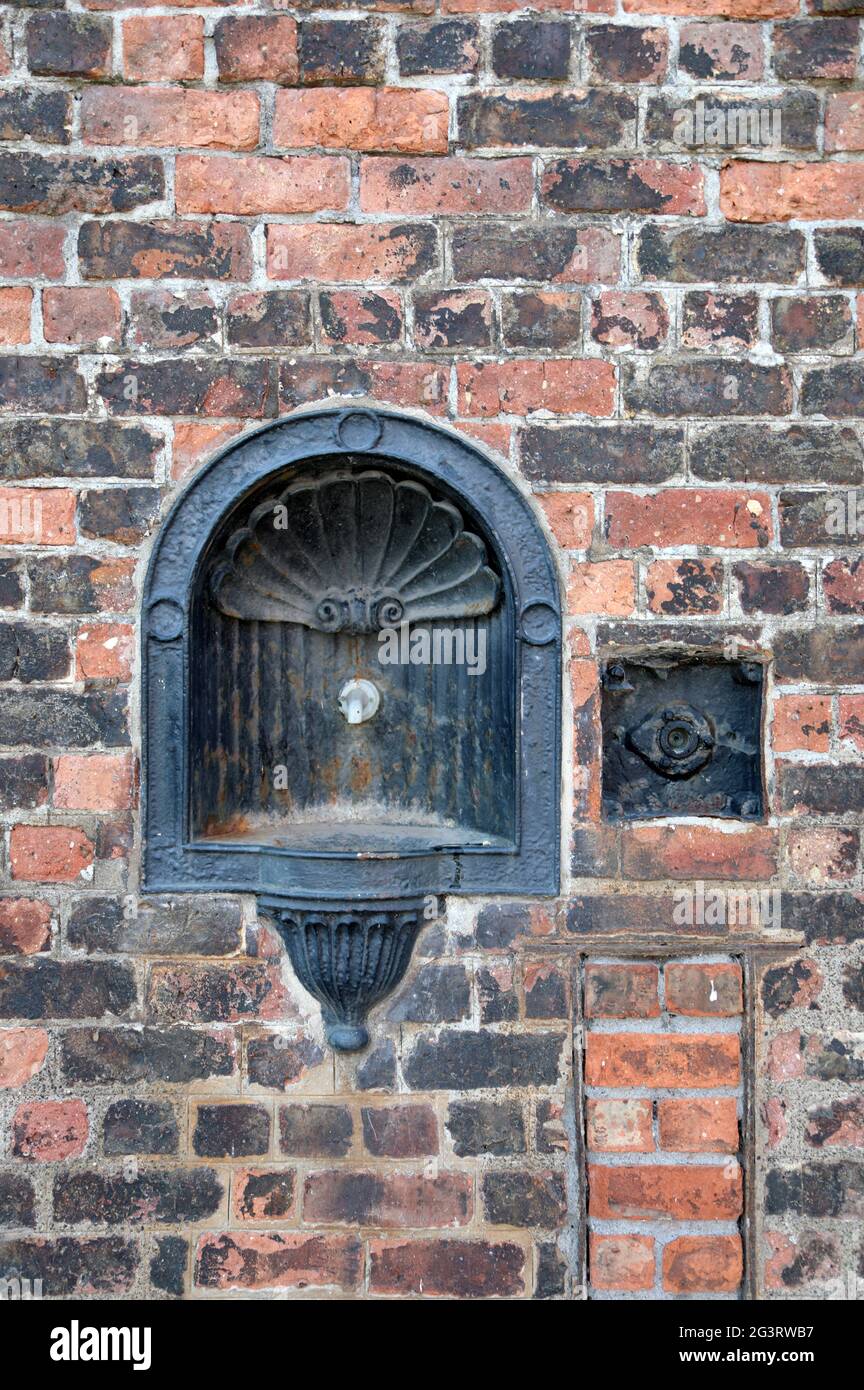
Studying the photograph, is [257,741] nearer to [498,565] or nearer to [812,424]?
[498,565]

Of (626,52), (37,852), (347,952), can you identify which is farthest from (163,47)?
(347,952)

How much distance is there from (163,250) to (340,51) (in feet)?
1.68

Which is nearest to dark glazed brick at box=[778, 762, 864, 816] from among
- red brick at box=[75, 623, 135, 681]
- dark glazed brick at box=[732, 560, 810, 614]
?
dark glazed brick at box=[732, 560, 810, 614]

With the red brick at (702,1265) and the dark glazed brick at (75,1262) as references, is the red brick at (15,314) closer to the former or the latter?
the dark glazed brick at (75,1262)

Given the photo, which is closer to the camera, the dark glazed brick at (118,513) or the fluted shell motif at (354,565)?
the dark glazed brick at (118,513)

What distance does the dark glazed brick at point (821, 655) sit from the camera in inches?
87.4

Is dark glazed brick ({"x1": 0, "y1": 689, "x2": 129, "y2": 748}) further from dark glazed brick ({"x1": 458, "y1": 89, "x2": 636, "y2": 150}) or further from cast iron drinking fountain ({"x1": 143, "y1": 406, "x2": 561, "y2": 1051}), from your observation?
dark glazed brick ({"x1": 458, "y1": 89, "x2": 636, "y2": 150})

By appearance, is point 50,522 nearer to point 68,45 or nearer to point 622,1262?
point 68,45

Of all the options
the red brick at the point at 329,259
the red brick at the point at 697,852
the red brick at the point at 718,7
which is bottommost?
the red brick at the point at 697,852

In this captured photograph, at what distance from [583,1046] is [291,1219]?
26.4 inches

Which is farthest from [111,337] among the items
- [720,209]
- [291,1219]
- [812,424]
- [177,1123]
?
[291,1219]

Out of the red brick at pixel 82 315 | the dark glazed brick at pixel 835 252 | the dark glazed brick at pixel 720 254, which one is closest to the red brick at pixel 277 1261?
the red brick at pixel 82 315

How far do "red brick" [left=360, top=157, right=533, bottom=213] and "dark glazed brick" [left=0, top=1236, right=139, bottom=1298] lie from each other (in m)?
2.10

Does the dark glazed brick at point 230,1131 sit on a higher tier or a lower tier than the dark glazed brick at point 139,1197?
higher
